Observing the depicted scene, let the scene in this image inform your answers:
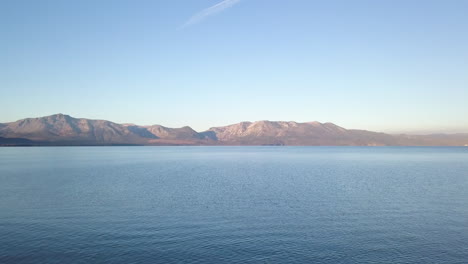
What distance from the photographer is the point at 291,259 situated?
1179 inches

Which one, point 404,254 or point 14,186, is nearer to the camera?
point 404,254

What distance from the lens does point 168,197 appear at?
60375 millimetres

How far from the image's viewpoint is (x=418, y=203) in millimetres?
54875

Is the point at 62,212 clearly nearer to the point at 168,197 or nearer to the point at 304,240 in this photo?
the point at 168,197

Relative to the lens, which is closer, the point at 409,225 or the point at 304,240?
the point at 304,240

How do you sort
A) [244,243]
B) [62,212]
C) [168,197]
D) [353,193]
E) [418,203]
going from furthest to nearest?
[353,193] → [168,197] → [418,203] → [62,212] → [244,243]

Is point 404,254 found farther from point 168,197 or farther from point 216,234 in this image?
point 168,197

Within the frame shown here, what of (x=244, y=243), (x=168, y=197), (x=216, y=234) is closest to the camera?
(x=244, y=243)

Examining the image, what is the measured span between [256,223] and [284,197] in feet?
64.5

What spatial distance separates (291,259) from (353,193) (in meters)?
39.9

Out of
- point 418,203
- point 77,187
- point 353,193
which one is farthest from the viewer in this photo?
point 77,187

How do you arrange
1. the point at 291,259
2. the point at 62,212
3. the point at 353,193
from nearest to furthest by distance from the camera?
the point at 291,259
the point at 62,212
the point at 353,193

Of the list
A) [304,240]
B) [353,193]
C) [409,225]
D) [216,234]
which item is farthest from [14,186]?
[409,225]

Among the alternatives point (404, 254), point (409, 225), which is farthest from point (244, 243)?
point (409, 225)
